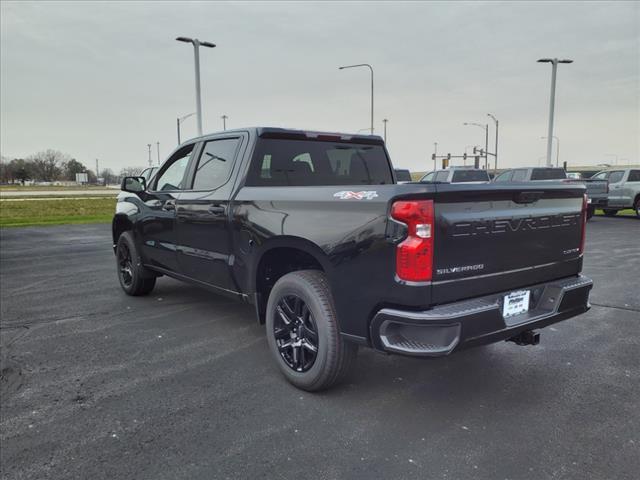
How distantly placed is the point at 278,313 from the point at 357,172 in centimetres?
187

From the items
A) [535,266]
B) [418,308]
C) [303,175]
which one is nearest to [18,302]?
[303,175]

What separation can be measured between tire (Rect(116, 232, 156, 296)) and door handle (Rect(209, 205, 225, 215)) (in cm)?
213

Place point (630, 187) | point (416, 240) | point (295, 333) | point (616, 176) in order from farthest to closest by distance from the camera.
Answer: point (616, 176) → point (630, 187) → point (295, 333) → point (416, 240)

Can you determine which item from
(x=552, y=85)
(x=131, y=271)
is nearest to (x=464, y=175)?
(x=552, y=85)

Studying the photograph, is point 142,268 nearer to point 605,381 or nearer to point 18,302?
point 18,302

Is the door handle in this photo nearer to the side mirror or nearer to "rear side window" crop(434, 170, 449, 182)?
the side mirror

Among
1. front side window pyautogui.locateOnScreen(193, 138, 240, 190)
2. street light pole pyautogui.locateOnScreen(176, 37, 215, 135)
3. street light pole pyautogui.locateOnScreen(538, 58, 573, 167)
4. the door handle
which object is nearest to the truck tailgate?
the door handle

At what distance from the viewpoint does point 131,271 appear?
647 cm

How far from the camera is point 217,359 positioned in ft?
14.1

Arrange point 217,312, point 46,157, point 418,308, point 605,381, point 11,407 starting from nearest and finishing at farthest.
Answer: point 418,308
point 11,407
point 605,381
point 217,312
point 46,157

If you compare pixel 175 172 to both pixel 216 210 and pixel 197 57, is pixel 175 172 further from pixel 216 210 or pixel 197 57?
pixel 197 57

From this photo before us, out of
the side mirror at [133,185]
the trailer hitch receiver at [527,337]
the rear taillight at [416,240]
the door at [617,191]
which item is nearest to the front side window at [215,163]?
the side mirror at [133,185]

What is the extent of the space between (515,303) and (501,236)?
49 cm

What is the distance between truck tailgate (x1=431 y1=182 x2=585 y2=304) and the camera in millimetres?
2887
